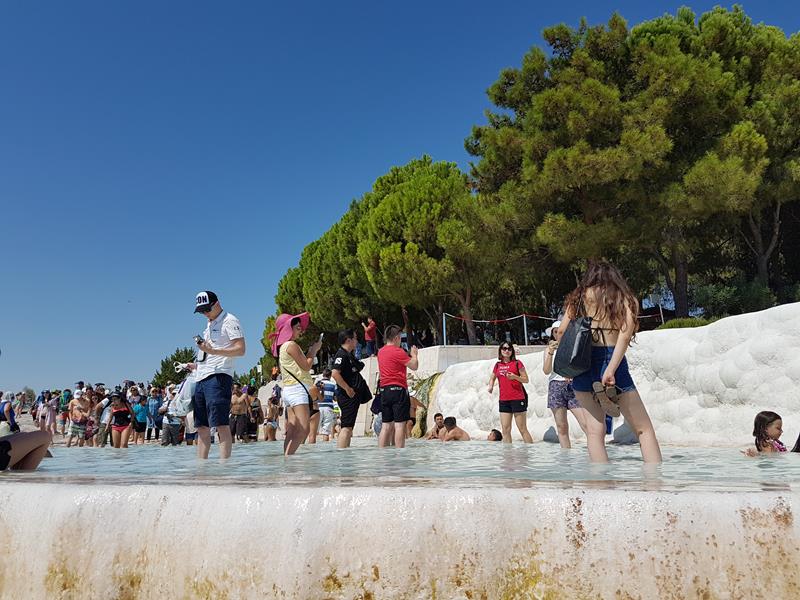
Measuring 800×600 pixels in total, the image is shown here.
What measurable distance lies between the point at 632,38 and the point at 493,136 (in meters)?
5.49

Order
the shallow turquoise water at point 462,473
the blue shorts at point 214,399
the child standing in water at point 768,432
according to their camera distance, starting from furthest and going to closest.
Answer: the child standing in water at point 768,432
the blue shorts at point 214,399
the shallow turquoise water at point 462,473

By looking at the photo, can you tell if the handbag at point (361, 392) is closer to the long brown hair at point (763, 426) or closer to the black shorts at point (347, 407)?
the black shorts at point (347, 407)

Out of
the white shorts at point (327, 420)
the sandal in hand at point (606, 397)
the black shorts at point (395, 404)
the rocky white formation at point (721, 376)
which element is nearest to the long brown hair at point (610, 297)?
the sandal in hand at point (606, 397)

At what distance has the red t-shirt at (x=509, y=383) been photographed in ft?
29.7

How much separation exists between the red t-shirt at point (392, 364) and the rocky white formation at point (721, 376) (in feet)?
13.6

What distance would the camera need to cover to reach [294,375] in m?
6.55

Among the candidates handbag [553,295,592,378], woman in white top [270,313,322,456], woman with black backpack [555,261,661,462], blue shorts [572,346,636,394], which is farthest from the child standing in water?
woman in white top [270,313,322,456]

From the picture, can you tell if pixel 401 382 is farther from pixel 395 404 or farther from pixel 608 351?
pixel 608 351

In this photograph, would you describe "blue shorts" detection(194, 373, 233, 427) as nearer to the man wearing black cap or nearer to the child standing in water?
the man wearing black cap

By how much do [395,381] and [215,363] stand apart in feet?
8.09

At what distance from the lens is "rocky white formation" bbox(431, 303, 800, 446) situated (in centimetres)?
796

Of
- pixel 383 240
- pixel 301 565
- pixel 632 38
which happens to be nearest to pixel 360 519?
pixel 301 565

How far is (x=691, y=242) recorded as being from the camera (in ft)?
75.8

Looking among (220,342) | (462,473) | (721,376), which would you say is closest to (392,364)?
(220,342)
